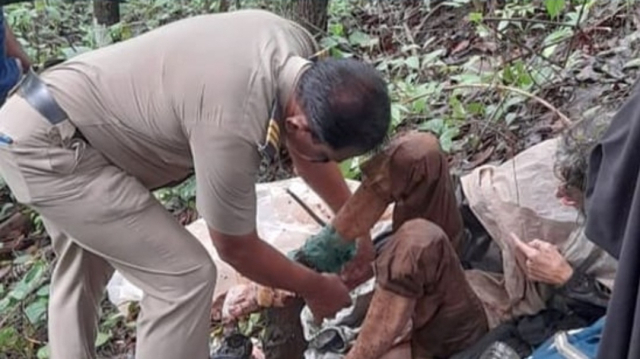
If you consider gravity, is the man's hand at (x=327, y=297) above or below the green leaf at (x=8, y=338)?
above

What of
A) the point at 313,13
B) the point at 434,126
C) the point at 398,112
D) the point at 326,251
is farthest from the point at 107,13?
the point at 326,251

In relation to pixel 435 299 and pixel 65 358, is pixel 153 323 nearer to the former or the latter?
pixel 65 358

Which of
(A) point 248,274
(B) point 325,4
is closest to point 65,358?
(A) point 248,274

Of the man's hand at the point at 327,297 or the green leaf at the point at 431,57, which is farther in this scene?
the green leaf at the point at 431,57

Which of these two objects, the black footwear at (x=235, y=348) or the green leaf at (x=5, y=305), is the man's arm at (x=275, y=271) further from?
the green leaf at (x=5, y=305)

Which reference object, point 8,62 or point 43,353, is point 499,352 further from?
point 8,62

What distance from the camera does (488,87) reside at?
4.28m

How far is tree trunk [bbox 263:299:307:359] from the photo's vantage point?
3264 mm

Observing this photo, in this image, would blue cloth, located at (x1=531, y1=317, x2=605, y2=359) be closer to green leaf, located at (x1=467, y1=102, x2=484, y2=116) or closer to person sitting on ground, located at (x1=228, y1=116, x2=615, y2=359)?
person sitting on ground, located at (x1=228, y1=116, x2=615, y2=359)

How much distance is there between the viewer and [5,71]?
3750 mm

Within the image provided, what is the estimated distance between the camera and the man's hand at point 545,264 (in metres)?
2.88

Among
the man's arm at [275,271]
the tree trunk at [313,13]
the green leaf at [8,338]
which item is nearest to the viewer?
the man's arm at [275,271]

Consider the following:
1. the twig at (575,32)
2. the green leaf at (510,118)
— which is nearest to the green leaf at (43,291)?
the green leaf at (510,118)

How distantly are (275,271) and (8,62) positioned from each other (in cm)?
154
